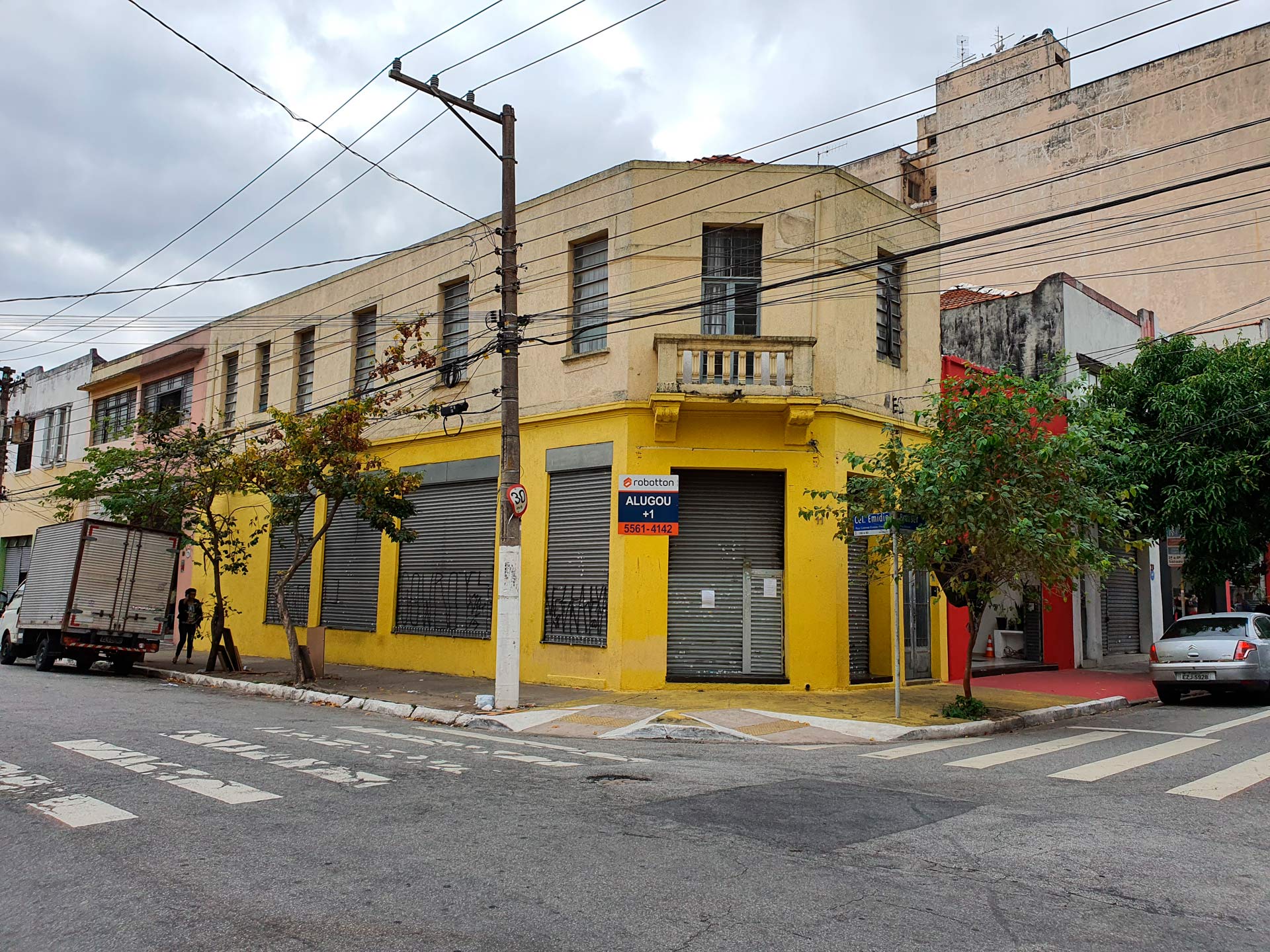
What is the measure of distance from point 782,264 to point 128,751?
37.8 feet

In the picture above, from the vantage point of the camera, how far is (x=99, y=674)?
18.8 m

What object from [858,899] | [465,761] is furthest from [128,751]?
[858,899]

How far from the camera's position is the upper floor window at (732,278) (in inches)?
632

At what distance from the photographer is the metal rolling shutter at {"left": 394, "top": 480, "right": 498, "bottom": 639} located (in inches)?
705

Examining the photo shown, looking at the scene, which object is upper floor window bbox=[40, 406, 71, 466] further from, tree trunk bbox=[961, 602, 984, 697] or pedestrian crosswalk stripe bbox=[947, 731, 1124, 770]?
pedestrian crosswalk stripe bbox=[947, 731, 1124, 770]

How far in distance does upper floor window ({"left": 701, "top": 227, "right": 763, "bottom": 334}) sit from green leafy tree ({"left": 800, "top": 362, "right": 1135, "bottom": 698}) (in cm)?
372

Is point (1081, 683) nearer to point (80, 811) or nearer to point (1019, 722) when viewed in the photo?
point (1019, 722)

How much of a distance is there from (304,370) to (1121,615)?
2140 centimetres

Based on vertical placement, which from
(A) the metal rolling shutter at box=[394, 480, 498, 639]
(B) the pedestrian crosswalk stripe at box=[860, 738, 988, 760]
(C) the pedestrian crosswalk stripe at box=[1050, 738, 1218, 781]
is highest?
(A) the metal rolling shutter at box=[394, 480, 498, 639]

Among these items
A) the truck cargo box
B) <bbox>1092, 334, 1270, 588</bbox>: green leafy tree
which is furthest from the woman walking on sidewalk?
<bbox>1092, 334, 1270, 588</bbox>: green leafy tree

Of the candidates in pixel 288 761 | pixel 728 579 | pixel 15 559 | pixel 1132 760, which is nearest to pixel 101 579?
pixel 728 579

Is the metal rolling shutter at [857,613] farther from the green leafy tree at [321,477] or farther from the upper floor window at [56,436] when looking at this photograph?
the upper floor window at [56,436]

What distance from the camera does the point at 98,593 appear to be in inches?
728

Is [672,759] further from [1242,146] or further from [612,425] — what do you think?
[1242,146]
